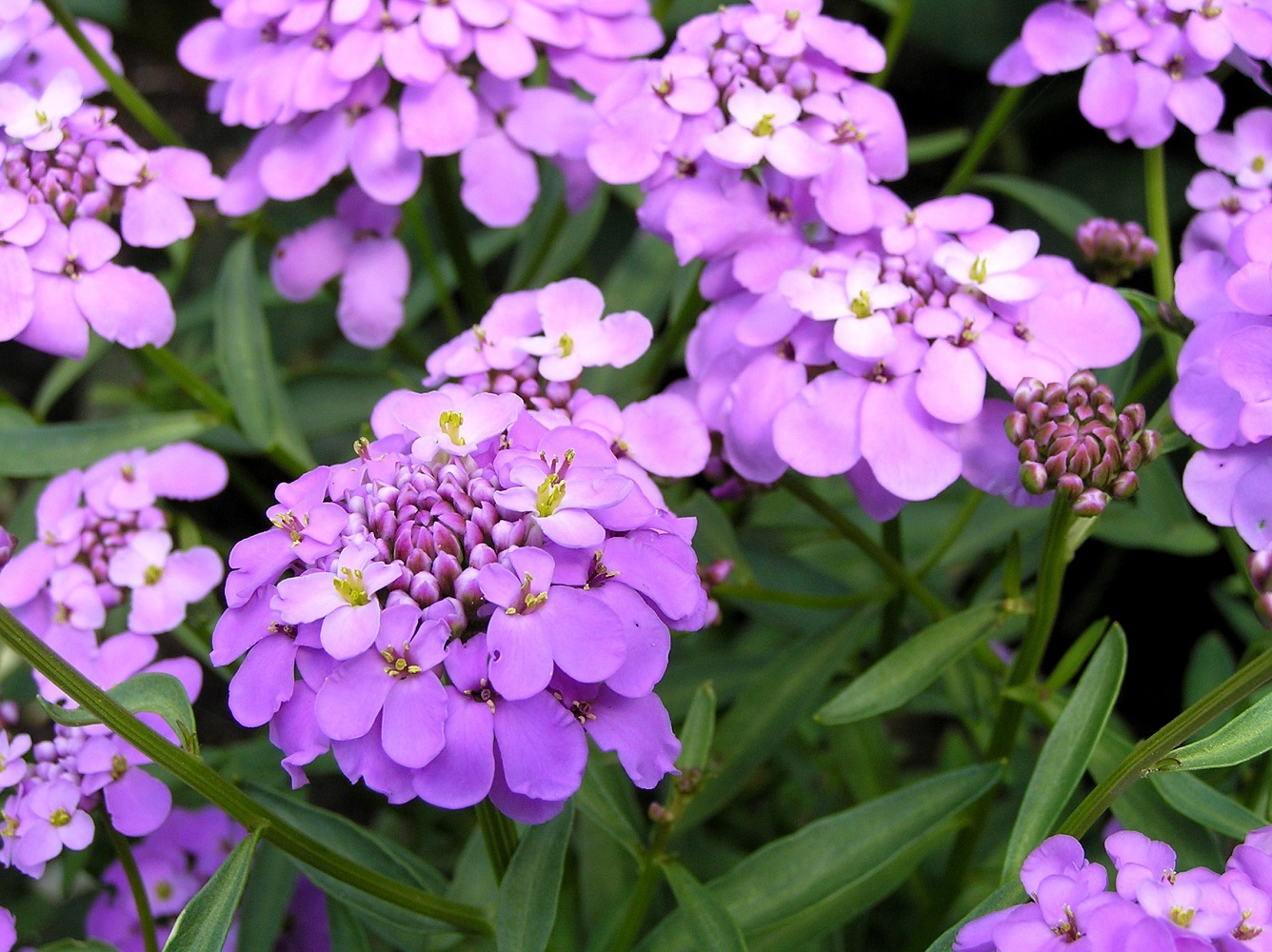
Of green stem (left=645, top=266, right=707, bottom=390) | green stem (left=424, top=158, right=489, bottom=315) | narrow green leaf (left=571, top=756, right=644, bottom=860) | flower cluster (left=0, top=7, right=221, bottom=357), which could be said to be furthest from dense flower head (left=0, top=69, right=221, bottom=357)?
narrow green leaf (left=571, top=756, right=644, bottom=860)

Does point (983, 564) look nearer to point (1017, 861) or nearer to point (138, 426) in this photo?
point (1017, 861)

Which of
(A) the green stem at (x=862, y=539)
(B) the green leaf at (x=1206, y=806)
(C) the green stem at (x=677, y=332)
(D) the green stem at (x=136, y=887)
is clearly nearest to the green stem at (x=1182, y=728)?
(B) the green leaf at (x=1206, y=806)

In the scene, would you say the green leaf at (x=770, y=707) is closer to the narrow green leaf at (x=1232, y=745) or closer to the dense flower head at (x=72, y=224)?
the narrow green leaf at (x=1232, y=745)

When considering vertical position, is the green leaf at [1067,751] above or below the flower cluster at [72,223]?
below

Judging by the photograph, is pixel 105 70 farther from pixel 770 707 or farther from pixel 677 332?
pixel 770 707

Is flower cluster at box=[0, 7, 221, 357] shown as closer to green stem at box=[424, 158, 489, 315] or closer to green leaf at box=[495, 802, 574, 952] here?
green stem at box=[424, 158, 489, 315]

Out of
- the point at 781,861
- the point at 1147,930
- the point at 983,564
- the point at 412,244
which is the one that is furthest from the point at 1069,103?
the point at 1147,930

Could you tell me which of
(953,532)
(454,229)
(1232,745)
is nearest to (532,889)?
(1232,745)
